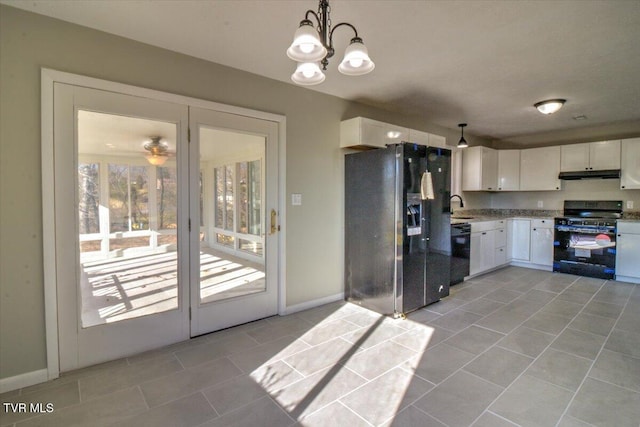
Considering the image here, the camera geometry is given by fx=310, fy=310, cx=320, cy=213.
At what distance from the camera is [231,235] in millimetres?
3168

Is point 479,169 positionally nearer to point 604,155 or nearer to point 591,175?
point 591,175

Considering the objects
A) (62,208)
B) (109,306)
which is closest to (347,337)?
(109,306)

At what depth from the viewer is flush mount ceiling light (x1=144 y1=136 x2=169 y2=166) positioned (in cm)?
263

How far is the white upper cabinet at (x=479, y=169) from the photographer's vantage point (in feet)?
18.6

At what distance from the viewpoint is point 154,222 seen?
8.73 feet

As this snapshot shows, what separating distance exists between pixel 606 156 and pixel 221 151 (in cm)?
596

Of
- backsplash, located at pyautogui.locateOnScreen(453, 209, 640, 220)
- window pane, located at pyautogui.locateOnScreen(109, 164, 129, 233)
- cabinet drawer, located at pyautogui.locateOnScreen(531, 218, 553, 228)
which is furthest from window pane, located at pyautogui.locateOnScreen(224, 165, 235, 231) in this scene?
cabinet drawer, located at pyautogui.locateOnScreen(531, 218, 553, 228)

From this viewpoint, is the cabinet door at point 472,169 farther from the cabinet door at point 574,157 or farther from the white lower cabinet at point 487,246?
the cabinet door at point 574,157

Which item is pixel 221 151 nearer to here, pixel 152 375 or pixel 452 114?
pixel 152 375

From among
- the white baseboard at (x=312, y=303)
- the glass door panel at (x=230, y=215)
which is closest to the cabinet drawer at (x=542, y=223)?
the white baseboard at (x=312, y=303)

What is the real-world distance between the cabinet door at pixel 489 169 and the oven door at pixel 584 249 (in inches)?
49.1

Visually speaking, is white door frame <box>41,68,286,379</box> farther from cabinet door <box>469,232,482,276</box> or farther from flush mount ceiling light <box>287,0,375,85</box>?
cabinet door <box>469,232,482,276</box>

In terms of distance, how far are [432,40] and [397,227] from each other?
1725 mm

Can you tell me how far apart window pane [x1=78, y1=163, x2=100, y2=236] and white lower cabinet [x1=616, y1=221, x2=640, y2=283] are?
665 cm
